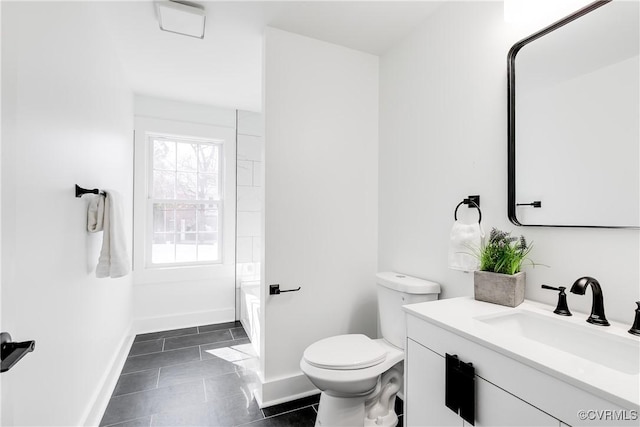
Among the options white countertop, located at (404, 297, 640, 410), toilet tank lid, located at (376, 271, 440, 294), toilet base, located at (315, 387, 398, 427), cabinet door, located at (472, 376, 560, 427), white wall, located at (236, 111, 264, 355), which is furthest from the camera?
white wall, located at (236, 111, 264, 355)

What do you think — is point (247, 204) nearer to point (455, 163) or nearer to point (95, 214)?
point (95, 214)

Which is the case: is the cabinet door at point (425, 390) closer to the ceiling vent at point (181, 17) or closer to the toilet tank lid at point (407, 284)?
the toilet tank lid at point (407, 284)

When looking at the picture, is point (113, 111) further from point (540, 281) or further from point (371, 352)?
point (540, 281)

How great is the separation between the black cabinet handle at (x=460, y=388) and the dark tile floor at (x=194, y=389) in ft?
3.56

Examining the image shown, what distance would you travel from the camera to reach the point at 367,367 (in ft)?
5.06

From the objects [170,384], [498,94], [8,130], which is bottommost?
[170,384]

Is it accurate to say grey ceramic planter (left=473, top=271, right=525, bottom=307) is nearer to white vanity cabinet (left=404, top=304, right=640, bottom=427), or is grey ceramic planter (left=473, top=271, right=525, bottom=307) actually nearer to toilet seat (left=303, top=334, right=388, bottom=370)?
white vanity cabinet (left=404, top=304, right=640, bottom=427)

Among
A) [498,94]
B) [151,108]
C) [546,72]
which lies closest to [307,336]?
[498,94]

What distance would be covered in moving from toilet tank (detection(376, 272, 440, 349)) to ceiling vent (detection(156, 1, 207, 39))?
75.8 inches

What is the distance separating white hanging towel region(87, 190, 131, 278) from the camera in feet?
5.50

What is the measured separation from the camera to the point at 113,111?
2.22m

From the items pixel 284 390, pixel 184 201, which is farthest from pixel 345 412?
pixel 184 201

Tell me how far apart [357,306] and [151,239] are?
2337 mm

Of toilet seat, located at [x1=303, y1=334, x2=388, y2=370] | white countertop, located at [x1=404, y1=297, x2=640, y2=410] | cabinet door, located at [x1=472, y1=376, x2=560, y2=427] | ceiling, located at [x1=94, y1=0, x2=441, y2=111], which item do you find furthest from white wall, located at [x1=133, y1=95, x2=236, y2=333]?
cabinet door, located at [x1=472, y1=376, x2=560, y2=427]
